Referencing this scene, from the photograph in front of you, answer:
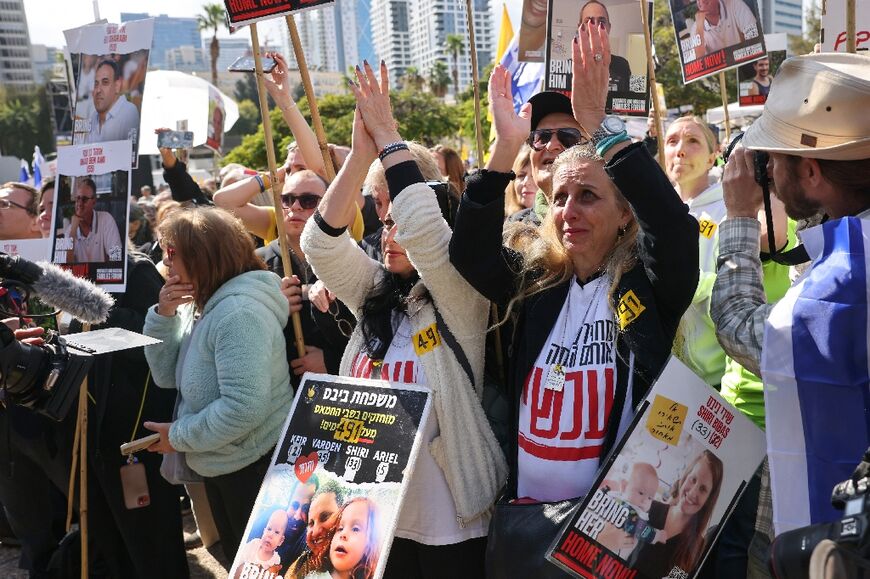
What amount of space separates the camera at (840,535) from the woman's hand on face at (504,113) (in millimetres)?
1170

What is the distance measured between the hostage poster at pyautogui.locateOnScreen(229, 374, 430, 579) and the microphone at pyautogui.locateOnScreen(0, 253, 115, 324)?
1.14 metres

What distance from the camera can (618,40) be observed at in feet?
11.5

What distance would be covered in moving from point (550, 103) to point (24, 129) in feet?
240

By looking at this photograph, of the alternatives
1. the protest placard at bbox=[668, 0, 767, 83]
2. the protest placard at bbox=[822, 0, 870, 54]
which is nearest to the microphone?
the protest placard at bbox=[822, 0, 870, 54]

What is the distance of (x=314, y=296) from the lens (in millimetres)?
2957

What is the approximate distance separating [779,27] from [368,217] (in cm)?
10123

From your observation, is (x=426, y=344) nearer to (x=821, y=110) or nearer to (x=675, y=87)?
(x=821, y=110)

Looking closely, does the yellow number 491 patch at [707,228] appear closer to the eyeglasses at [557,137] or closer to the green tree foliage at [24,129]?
Result: the eyeglasses at [557,137]

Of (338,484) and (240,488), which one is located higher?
(338,484)

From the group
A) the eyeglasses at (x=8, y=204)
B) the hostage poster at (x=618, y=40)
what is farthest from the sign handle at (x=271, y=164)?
the eyeglasses at (x=8, y=204)

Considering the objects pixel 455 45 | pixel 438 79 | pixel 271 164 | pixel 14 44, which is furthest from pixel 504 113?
pixel 14 44

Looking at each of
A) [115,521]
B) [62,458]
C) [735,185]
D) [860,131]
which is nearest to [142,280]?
[62,458]

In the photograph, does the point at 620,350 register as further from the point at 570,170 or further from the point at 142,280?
the point at 142,280

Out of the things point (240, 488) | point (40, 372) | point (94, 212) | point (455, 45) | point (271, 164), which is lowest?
point (240, 488)
